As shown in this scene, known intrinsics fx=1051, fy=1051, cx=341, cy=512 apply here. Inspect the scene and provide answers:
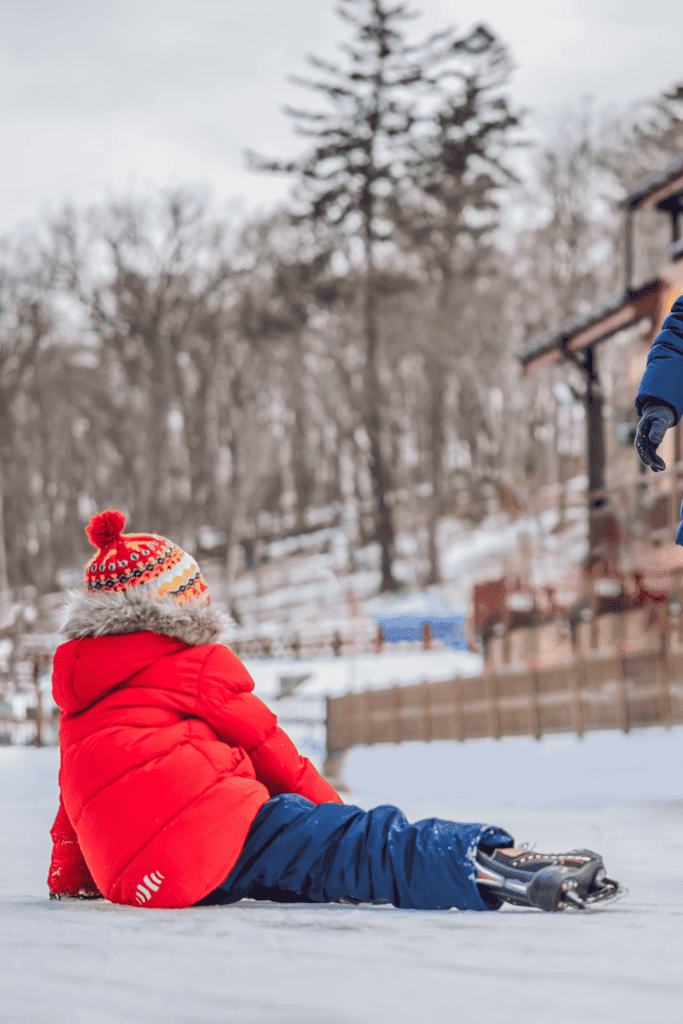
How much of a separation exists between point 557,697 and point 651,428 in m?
7.94

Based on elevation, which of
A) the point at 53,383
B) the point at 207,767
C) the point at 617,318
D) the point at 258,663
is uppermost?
the point at 53,383

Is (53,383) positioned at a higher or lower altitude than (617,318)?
higher

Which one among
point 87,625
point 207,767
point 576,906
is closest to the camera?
point 576,906

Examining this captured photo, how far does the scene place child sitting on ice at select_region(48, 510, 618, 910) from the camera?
8.09 feet

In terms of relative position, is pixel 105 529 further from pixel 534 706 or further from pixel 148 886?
pixel 534 706

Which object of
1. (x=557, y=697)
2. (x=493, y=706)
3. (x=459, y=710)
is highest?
(x=557, y=697)

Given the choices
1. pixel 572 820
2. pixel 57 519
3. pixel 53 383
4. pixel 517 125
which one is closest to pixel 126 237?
pixel 53 383

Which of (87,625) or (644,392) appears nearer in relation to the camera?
(87,625)

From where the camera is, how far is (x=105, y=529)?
2963 millimetres

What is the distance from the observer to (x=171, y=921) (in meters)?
2.37

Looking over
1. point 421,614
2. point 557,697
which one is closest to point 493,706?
point 557,697

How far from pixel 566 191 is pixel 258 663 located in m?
14.4

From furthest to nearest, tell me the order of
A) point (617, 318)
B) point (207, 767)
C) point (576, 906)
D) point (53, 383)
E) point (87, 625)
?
point (53, 383) → point (617, 318) → point (87, 625) → point (207, 767) → point (576, 906)

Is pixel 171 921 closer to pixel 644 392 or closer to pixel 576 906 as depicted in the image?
pixel 576 906
